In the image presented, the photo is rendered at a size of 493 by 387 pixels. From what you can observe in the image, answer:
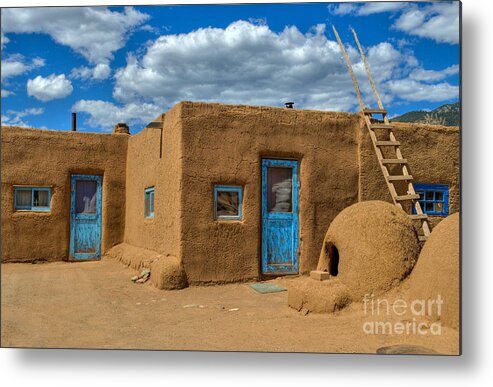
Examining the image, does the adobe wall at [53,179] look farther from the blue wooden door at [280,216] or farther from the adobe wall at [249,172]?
the blue wooden door at [280,216]

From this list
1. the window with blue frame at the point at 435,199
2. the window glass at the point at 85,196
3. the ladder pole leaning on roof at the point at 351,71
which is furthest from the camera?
the window glass at the point at 85,196

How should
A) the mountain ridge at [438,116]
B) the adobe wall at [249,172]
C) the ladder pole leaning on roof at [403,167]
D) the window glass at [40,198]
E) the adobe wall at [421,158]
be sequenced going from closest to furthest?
the mountain ridge at [438,116], the ladder pole leaning on roof at [403,167], the adobe wall at [249,172], the adobe wall at [421,158], the window glass at [40,198]

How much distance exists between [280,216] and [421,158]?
9.50ft

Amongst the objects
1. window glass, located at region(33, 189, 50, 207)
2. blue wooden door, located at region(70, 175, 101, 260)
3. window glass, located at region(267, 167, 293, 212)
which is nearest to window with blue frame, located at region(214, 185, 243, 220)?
window glass, located at region(267, 167, 293, 212)

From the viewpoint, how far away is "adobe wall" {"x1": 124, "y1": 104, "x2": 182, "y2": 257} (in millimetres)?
7609

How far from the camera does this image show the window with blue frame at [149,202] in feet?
30.8

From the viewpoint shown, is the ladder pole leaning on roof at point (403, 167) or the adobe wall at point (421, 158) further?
the adobe wall at point (421, 158)

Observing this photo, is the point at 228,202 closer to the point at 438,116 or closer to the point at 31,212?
the point at 438,116

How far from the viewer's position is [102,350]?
4879 mm

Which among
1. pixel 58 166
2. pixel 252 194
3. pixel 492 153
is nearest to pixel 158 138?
pixel 252 194

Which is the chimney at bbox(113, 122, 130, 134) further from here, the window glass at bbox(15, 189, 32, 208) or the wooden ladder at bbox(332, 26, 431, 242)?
the wooden ladder at bbox(332, 26, 431, 242)

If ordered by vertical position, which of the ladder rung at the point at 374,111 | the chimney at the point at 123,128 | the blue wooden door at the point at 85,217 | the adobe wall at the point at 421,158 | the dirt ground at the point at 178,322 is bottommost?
the dirt ground at the point at 178,322

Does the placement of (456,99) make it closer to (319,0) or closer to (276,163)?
(319,0)

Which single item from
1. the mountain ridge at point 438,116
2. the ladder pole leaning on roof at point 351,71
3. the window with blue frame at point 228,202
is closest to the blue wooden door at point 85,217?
the window with blue frame at point 228,202
